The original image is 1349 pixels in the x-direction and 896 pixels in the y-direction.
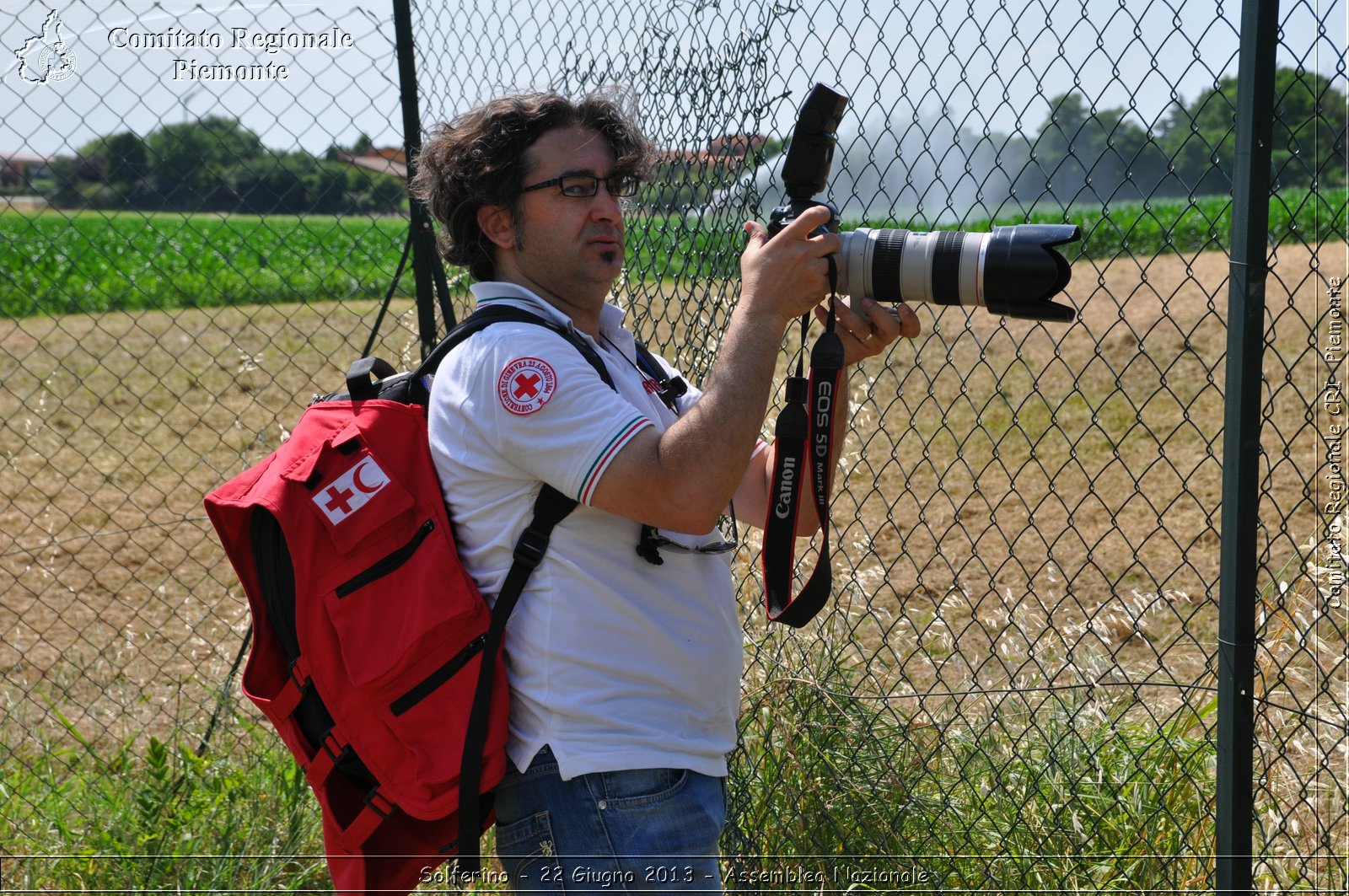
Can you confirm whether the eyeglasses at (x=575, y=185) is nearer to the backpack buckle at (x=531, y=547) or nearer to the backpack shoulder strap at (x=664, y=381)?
the backpack shoulder strap at (x=664, y=381)

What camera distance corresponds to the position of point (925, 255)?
185 cm

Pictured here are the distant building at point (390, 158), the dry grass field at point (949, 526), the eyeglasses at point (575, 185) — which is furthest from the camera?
the distant building at point (390, 158)

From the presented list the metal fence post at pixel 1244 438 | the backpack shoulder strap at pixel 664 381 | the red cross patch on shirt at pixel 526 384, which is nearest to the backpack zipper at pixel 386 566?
the red cross patch on shirt at pixel 526 384

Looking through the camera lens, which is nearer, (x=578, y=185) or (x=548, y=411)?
(x=548, y=411)

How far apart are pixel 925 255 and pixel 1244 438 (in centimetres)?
65

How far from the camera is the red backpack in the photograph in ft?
5.60

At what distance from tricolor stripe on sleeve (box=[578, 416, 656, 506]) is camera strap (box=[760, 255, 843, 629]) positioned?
335 mm

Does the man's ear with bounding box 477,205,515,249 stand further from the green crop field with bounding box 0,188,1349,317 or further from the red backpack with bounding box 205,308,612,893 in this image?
the green crop field with bounding box 0,188,1349,317

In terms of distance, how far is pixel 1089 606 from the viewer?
5094 mm

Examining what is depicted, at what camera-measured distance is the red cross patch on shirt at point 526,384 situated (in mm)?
1636

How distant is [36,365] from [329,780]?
12.3 meters

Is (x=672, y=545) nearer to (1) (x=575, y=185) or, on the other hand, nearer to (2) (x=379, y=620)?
(2) (x=379, y=620)

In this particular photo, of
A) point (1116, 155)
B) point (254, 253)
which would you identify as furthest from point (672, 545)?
point (254, 253)

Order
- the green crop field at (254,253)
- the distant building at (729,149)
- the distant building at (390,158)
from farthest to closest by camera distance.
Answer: the distant building at (390,158) < the green crop field at (254,253) < the distant building at (729,149)
